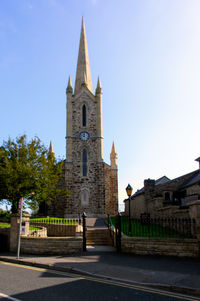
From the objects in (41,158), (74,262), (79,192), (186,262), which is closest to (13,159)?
(41,158)

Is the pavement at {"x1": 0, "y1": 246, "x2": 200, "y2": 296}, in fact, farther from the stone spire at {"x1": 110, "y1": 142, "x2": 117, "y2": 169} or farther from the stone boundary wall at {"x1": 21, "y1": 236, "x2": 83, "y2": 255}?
the stone spire at {"x1": 110, "y1": 142, "x2": 117, "y2": 169}

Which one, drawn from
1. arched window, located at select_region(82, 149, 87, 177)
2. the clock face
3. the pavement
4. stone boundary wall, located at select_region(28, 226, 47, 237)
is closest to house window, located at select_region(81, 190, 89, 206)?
arched window, located at select_region(82, 149, 87, 177)

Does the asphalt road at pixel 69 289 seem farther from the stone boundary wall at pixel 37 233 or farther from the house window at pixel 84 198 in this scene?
the house window at pixel 84 198

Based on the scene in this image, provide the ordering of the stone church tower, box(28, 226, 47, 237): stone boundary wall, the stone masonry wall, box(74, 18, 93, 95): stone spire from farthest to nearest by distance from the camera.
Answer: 1. box(74, 18, 93, 95): stone spire
2. the stone masonry wall
3. the stone church tower
4. box(28, 226, 47, 237): stone boundary wall

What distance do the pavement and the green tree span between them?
41.2 feet

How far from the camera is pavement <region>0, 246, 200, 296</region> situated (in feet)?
22.3

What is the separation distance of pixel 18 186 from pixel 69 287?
17.9 m

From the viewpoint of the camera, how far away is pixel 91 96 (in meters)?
39.8

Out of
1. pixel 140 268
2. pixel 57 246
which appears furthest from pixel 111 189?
pixel 140 268

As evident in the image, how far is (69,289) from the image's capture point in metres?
6.56

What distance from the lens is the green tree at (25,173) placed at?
2344 cm

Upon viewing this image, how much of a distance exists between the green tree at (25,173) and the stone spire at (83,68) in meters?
17.1

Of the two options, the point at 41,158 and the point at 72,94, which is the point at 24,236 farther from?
the point at 72,94

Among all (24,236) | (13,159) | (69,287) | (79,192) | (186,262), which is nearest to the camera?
(69,287)
